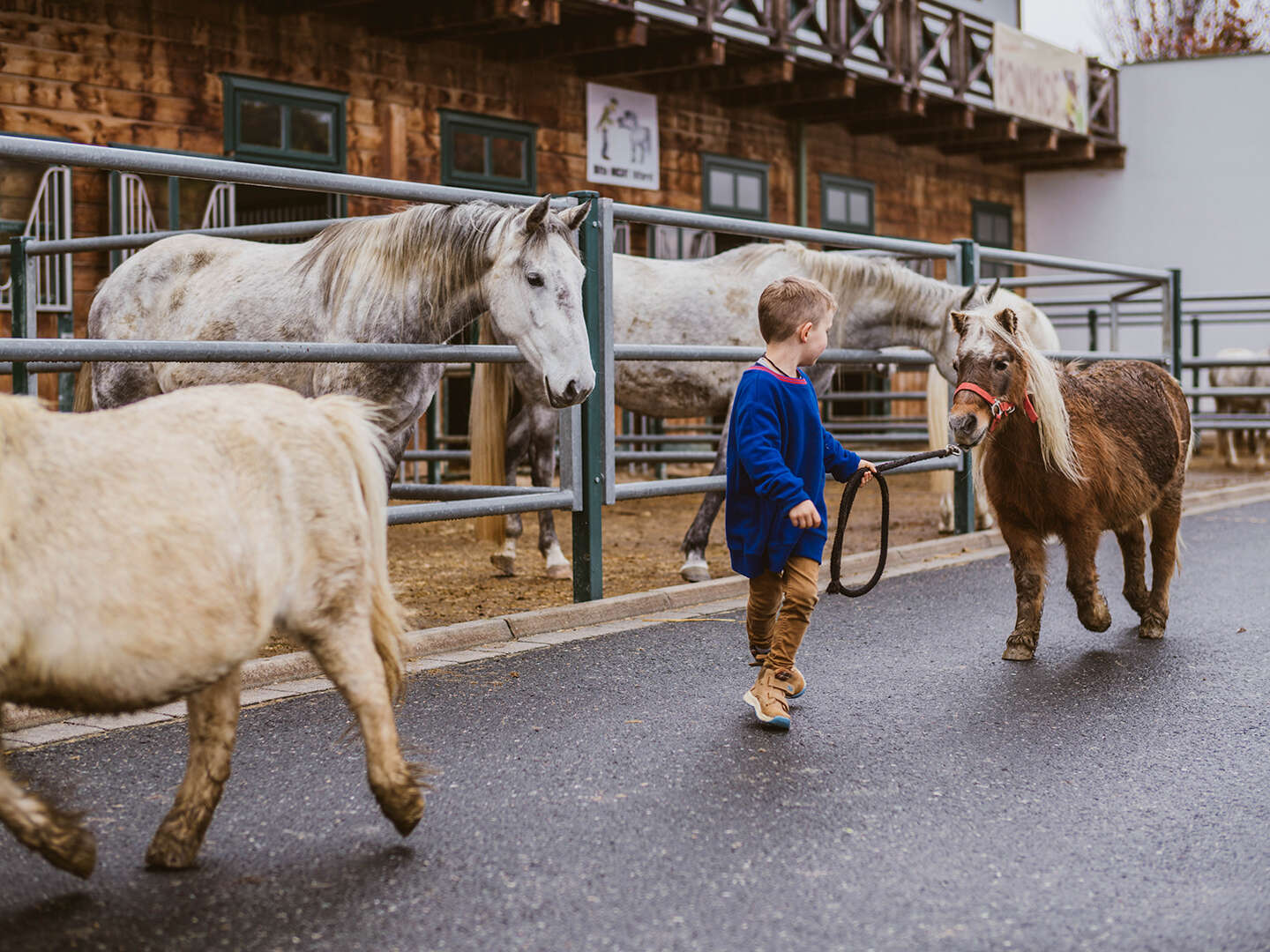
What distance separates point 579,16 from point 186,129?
155 inches

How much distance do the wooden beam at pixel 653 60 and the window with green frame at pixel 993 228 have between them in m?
7.03

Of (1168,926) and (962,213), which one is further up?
(962,213)

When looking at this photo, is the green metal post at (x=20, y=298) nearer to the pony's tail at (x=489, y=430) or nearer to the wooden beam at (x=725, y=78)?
the pony's tail at (x=489, y=430)

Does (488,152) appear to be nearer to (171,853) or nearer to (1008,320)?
(1008,320)

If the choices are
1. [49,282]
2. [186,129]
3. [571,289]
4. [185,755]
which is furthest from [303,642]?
[186,129]

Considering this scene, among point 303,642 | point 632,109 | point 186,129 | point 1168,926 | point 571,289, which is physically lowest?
point 1168,926

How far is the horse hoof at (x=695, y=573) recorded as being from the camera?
6738mm

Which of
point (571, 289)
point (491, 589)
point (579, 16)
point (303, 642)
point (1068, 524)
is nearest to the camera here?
point (303, 642)

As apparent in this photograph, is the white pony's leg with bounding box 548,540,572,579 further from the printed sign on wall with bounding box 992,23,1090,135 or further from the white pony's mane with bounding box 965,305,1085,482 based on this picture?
the printed sign on wall with bounding box 992,23,1090,135

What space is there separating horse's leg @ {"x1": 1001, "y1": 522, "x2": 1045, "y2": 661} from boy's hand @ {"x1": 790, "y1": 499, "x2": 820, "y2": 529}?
4.79ft

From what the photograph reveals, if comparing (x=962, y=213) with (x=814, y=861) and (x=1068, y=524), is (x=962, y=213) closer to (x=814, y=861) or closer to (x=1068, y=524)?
(x=1068, y=524)

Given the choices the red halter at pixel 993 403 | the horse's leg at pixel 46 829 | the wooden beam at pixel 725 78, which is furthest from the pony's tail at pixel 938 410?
the horse's leg at pixel 46 829

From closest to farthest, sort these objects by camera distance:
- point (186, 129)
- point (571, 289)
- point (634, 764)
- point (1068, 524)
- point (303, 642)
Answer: point (303, 642)
point (634, 764)
point (1068, 524)
point (571, 289)
point (186, 129)

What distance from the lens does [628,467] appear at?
43.7 ft
